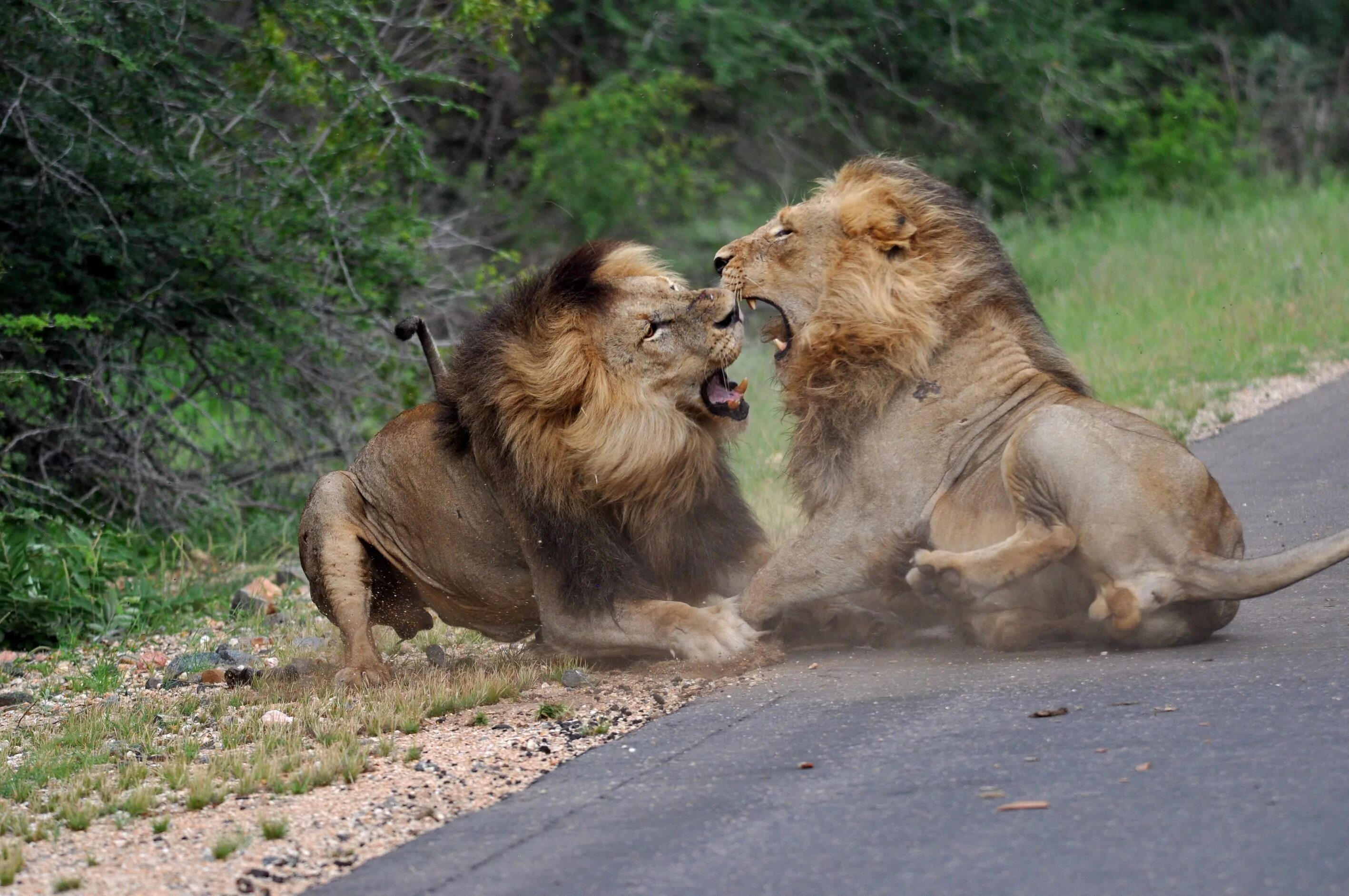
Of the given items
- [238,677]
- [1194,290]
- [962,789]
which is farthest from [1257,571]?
[1194,290]

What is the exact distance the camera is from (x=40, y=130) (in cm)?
716

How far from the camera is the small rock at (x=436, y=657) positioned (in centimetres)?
509

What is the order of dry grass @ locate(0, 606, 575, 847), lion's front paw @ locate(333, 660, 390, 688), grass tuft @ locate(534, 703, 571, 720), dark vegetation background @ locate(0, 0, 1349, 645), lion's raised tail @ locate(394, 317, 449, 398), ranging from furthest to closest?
dark vegetation background @ locate(0, 0, 1349, 645) → lion's raised tail @ locate(394, 317, 449, 398) → lion's front paw @ locate(333, 660, 390, 688) → grass tuft @ locate(534, 703, 571, 720) → dry grass @ locate(0, 606, 575, 847)

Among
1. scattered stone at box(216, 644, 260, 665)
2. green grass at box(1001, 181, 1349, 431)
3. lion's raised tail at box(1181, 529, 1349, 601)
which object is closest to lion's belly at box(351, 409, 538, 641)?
scattered stone at box(216, 644, 260, 665)

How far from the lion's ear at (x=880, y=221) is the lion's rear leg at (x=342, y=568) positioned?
1834mm

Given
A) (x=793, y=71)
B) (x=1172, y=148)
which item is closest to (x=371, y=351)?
(x=793, y=71)

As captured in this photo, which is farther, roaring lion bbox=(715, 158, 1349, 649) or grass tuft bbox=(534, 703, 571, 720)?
grass tuft bbox=(534, 703, 571, 720)

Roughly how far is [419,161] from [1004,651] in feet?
15.7

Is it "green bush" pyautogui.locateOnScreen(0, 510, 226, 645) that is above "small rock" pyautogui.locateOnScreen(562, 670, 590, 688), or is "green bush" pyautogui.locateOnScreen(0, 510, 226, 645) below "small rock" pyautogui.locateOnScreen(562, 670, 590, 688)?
above

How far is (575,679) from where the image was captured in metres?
4.48

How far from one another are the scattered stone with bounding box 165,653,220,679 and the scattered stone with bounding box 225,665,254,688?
33 cm

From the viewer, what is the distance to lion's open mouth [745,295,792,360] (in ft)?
15.6

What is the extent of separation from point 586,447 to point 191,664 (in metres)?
1.83

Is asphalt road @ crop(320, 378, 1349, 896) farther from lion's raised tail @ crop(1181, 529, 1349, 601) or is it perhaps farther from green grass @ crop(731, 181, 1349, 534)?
green grass @ crop(731, 181, 1349, 534)
